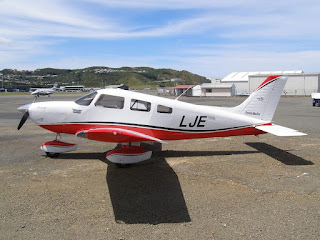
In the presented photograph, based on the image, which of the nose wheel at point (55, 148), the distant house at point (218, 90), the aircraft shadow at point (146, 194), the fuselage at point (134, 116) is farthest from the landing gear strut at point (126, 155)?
the distant house at point (218, 90)

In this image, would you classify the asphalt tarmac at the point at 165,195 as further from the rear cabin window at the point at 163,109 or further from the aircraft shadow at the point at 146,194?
the rear cabin window at the point at 163,109

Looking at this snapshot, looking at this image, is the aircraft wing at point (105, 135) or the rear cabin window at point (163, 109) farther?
the rear cabin window at point (163, 109)

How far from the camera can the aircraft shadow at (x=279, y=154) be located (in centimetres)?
764

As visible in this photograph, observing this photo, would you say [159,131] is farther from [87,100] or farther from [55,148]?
[55,148]

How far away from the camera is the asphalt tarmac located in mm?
4156

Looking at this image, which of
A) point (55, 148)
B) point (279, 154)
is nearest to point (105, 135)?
point (55, 148)

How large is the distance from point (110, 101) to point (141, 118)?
102cm

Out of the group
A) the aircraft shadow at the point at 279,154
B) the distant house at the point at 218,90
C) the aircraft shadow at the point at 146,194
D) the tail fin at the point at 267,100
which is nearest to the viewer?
the aircraft shadow at the point at 146,194

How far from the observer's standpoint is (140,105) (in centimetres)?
759

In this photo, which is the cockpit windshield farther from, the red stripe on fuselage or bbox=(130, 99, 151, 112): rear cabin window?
bbox=(130, 99, 151, 112): rear cabin window

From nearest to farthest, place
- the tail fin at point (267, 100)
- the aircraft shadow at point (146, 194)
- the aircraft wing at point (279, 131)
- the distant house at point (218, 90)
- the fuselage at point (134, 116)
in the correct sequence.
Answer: the aircraft shadow at point (146, 194), the aircraft wing at point (279, 131), the fuselage at point (134, 116), the tail fin at point (267, 100), the distant house at point (218, 90)

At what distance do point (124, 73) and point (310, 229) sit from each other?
7207 inches

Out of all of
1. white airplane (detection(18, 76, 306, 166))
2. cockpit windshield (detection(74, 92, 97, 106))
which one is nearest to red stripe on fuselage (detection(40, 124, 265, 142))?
white airplane (detection(18, 76, 306, 166))

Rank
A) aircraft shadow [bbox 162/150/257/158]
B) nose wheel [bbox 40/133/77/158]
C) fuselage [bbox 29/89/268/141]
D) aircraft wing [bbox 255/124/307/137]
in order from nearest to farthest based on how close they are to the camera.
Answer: aircraft wing [bbox 255/124/307/137] → fuselage [bbox 29/89/268/141] → nose wheel [bbox 40/133/77/158] → aircraft shadow [bbox 162/150/257/158]
